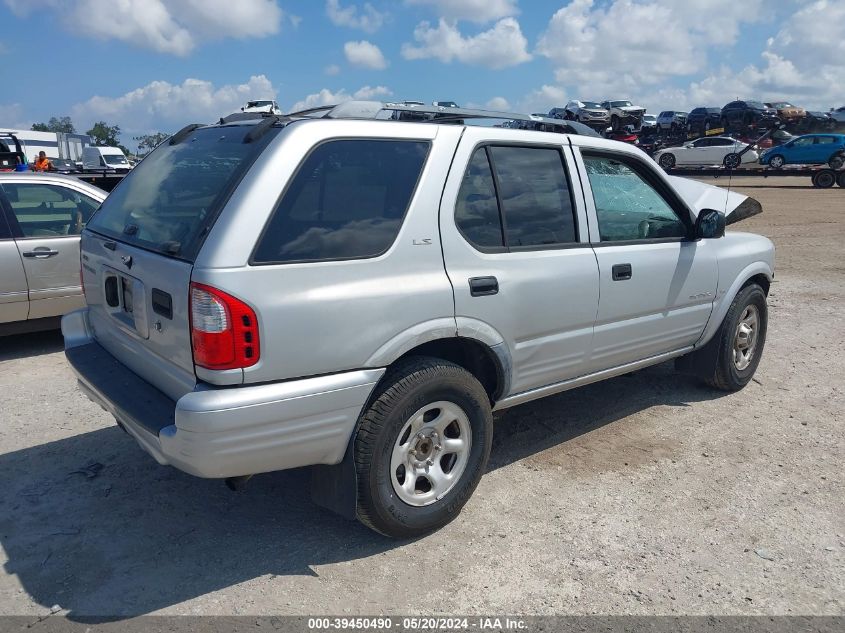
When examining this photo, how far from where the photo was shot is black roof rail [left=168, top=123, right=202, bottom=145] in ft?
12.1

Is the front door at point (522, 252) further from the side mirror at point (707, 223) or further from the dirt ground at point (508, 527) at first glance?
the side mirror at point (707, 223)

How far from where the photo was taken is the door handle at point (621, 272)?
13.0ft

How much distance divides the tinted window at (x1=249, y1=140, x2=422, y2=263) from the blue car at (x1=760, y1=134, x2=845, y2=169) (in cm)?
3003

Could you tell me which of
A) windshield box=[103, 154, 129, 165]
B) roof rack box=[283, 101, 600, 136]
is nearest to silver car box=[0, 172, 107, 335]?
roof rack box=[283, 101, 600, 136]

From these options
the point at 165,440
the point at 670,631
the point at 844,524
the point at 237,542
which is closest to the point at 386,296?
the point at 165,440

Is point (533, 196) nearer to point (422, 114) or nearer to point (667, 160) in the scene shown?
point (422, 114)

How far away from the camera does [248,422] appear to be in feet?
8.67

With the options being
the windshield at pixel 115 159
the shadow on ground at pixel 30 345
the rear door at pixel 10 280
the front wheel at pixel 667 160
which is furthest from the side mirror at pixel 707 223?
the windshield at pixel 115 159

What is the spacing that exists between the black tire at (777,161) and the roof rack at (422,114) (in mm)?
29999

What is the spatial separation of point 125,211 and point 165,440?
4.74ft

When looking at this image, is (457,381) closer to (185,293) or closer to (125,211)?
(185,293)

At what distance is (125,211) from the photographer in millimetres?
3576

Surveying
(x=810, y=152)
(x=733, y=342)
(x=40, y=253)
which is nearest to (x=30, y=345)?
(x=40, y=253)

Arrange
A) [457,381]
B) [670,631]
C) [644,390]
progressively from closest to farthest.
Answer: [670,631] → [457,381] → [644,390]
